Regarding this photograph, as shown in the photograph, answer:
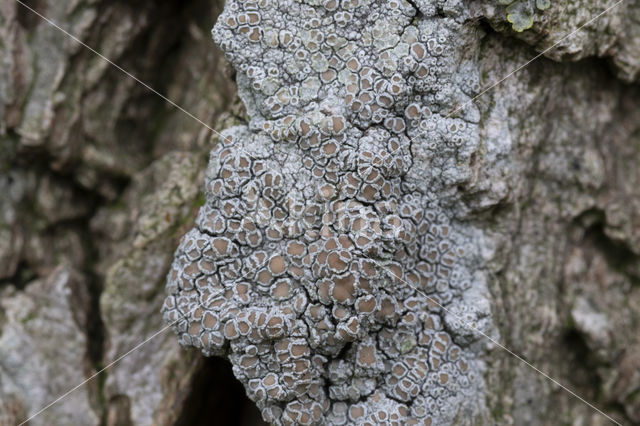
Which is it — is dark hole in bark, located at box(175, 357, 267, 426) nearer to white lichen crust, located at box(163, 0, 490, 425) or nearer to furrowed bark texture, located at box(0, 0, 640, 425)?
furrowed bark texture, located at box(0, 0, 640, 425)

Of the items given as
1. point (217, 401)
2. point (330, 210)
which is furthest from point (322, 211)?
point (217, 401)

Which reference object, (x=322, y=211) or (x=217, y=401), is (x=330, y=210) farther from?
(x=217, y=401)

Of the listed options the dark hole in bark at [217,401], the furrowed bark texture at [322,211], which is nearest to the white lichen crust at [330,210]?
the furrowed bark texture at [322,211]

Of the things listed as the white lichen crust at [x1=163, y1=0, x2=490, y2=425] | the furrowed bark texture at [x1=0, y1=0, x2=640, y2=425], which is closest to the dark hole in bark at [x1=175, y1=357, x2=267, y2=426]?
the furrowed bark texture at [x1=0, y1=0, x2=640, y2=425]

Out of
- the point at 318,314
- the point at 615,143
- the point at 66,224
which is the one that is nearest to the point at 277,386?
the point at 318,314

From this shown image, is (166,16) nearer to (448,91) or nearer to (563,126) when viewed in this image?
(448,91)

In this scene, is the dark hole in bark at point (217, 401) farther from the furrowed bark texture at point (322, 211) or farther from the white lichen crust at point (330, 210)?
the white lichen crust at point (330, 210)
